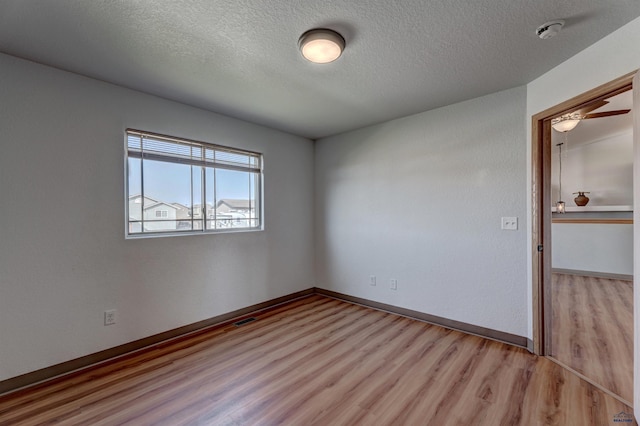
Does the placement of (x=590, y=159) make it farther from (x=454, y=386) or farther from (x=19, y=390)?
(x=19, y=390)

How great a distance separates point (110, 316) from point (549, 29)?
13.0ft

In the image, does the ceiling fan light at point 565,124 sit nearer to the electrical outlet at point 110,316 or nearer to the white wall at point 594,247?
the white wall at point 594,247

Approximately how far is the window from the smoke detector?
3.01 m

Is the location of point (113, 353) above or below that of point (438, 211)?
below

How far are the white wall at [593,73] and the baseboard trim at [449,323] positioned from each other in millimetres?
209

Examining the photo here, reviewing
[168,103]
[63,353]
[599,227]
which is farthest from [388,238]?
[599,227]

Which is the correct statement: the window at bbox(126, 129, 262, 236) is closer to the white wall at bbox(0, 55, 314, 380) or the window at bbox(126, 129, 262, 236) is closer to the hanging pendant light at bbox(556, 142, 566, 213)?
the white wall at bbox(0, 55, 314, 380)

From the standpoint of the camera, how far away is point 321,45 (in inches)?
70.4

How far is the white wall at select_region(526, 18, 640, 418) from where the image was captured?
1.62 metres

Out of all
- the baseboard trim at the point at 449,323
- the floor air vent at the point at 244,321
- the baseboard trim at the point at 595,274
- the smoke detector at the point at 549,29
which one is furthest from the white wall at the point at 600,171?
the floor air vent at the point at 244,321

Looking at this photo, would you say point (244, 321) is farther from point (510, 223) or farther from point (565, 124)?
point (565, 124)

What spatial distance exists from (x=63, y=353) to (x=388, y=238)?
132 inches

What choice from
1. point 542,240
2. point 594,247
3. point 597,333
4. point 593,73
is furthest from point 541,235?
point 594,247

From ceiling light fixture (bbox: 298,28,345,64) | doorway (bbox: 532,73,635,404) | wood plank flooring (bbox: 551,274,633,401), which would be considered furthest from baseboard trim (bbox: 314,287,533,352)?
ceiling light fixture (bbox: 298,28,345,64)
